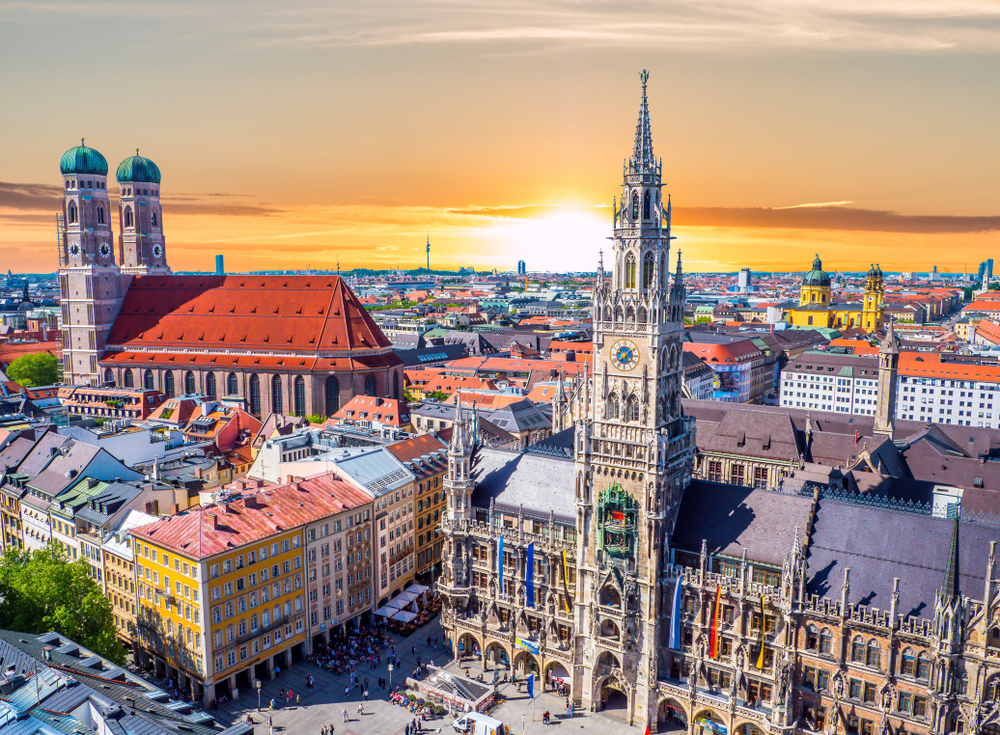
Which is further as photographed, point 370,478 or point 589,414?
point 370,478

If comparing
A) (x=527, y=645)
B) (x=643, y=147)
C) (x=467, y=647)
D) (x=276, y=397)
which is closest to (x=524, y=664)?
(x=527, y=645)

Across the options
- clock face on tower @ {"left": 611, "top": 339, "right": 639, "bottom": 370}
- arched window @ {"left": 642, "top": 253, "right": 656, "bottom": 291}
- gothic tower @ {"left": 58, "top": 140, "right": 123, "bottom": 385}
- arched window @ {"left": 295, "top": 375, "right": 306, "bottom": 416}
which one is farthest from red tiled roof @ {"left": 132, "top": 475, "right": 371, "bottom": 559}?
gothic tower @ {"left": 58, "top": 140, "right": 123, "bottom": 385}

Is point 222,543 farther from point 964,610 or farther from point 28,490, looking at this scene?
point 964,610

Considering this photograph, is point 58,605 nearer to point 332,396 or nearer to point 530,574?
point 530,574

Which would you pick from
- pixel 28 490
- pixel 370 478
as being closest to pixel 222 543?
pixel 370 478

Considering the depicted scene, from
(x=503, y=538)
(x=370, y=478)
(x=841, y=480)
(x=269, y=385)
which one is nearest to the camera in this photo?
(x=503, y=538)

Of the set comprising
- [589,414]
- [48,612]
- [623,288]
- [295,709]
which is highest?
[623,288]

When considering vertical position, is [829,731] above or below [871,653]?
below
